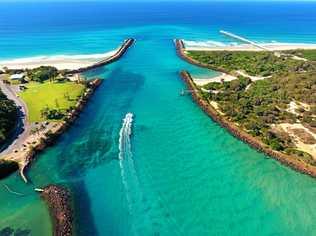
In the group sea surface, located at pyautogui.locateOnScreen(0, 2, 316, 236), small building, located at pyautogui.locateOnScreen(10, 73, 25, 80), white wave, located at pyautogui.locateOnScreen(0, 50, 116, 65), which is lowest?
sea surface, located at pyautogui.locateOnScreen(0, 2, 316, 236)

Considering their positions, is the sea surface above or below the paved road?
below

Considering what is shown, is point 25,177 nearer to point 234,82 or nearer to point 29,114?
point 29,114

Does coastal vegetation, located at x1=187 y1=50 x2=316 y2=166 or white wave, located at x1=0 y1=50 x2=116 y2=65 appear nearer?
coastal vegetation, located at x1=187 y1=50 x2=316 y2=166

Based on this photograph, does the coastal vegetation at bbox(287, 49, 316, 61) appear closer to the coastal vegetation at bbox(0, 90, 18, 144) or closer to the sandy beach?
the sandy beach

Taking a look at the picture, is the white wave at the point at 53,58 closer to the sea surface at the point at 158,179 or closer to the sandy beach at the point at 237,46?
the sandy beach at the point at 237,46

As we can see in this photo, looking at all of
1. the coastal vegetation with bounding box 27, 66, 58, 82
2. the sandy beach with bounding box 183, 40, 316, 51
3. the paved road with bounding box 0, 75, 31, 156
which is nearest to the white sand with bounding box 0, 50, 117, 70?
the coastal vegetation with bounding box 27, 66, 58, 82

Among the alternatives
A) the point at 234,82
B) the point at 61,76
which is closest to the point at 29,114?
the point at 61,76

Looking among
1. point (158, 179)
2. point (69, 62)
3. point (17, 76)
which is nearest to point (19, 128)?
point (158, 179)

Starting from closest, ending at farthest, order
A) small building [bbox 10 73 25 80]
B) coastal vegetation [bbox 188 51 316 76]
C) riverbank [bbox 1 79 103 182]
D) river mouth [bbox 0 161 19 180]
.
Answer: river mouth [bbox 0 161 19 180] → riverbank [bbox 1 79 103 182] → small building [bbox 10 73 25 80] → coastal vegetation [bbox 188 51 316 76]
